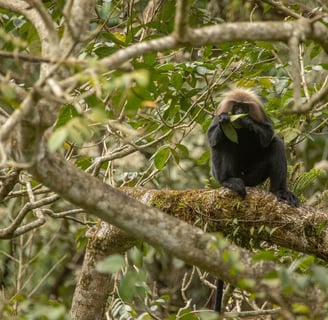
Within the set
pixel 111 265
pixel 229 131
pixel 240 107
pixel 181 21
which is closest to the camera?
pixel 111 265

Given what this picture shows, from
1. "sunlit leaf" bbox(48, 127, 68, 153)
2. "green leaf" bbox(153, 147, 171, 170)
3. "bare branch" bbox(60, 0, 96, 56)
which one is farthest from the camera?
"green leaf" bbox(153, 147, 171, 170)

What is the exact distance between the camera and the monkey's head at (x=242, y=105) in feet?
21.5

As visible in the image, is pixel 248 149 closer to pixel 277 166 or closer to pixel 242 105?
pixel 242 105

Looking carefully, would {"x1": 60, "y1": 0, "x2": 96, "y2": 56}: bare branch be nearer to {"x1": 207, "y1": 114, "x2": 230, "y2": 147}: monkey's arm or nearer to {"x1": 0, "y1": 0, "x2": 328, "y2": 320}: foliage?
{"x1": 0, "y1": 0, "x2": 328, "y2": 320}: foliage

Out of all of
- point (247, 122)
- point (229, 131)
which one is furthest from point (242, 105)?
point (229, 131)

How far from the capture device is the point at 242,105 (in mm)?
6617

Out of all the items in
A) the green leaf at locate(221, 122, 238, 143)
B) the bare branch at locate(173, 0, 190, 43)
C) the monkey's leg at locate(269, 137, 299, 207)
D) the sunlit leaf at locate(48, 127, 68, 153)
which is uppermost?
the bare branch at locate(173, 0, 190, 43)

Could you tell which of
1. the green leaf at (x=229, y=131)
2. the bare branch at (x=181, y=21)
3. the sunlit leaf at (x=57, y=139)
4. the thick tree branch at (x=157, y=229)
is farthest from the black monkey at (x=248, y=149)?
the sunlit leaf at (x=57, y=139)

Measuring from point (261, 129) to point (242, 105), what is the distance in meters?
0.38

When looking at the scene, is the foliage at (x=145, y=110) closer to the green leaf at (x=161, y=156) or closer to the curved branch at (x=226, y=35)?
the green leaf at (x=161, y=156)

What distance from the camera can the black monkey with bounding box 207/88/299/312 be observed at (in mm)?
6117

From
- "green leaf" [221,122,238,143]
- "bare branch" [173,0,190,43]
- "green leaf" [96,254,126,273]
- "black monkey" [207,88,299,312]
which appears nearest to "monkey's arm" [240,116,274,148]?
"black monkey" [207,88,299,312]

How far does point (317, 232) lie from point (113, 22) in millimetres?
3298

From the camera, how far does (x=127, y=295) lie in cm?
307
